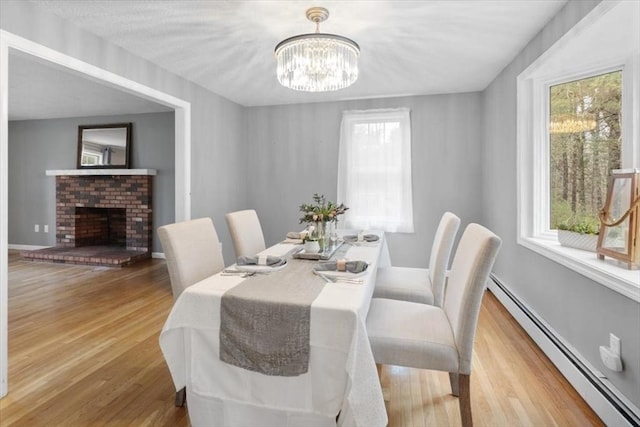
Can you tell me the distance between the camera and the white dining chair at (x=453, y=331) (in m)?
1.48

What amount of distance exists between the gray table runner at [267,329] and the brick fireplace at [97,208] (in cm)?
→ 435

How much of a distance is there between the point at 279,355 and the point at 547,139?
2.74 meters

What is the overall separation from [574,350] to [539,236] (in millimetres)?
1030

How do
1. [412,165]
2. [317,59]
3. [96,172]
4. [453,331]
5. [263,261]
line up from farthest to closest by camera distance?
[96,172]
[412,165]
[317,59]
[263,261]
[453,331]

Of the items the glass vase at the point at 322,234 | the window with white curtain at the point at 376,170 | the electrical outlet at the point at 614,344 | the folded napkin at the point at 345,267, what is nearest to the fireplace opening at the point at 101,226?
the window with white curtain at the point at 376,170

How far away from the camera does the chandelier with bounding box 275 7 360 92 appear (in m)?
2.02

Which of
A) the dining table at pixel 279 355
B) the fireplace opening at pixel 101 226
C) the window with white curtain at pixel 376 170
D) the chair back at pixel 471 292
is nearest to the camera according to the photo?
the dining table at pixel 279 355

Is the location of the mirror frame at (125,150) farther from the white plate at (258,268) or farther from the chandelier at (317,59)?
the white plate at (258,268)

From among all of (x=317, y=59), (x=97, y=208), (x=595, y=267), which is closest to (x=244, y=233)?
(x=317, y=59)

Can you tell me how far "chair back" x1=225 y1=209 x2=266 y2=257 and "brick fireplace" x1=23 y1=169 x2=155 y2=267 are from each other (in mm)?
3085

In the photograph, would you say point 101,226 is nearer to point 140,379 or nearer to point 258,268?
point 140,379

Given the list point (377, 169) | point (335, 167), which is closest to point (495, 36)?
point (377, 169)

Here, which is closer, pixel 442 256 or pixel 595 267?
pixel 595 267

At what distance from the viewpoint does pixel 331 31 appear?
102 inches
